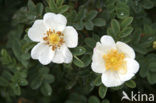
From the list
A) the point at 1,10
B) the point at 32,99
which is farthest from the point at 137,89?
the point at 1,10

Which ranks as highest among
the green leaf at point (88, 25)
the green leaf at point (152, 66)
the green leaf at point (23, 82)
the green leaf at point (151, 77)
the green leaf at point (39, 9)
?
the green leaf at point (39, 9)

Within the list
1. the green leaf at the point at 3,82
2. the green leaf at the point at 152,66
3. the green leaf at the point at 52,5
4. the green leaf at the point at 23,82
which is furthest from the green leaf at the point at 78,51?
the green leaf at the point at 3,82

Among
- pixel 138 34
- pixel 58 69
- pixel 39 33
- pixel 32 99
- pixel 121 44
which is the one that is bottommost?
pixel 32 99

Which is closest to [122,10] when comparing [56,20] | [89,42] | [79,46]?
[89,42]

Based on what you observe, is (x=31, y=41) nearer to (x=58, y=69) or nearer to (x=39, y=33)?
(x=39, y=33)

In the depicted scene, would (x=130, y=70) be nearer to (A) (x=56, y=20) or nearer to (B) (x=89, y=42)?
(B) (x=89, y=42)

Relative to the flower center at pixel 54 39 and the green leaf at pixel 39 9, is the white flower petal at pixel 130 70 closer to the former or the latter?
the flower center at pixel 54 39

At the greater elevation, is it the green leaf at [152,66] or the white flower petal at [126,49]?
the white flower petal at [126,49]
